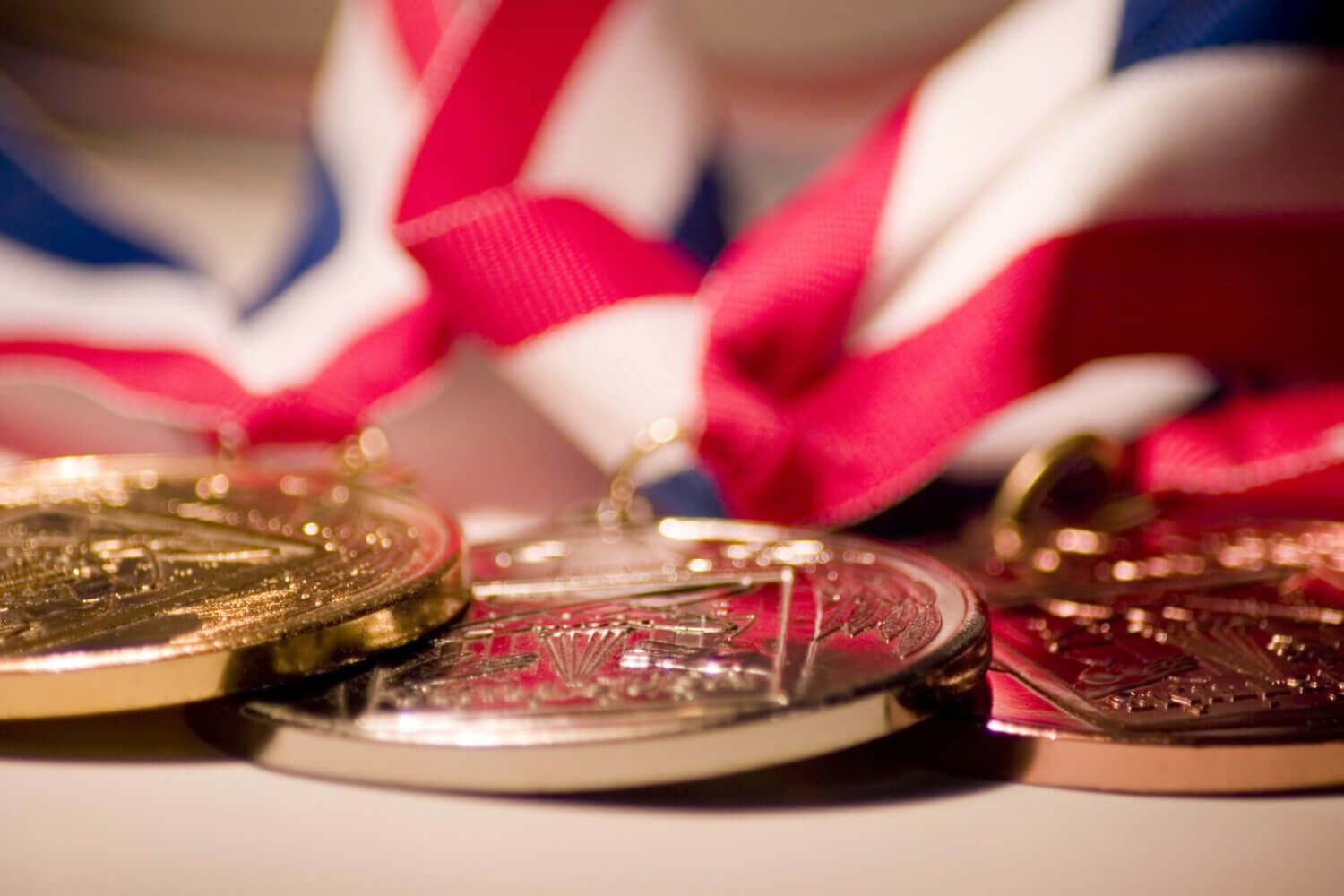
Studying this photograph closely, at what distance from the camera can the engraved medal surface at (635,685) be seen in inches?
23.0

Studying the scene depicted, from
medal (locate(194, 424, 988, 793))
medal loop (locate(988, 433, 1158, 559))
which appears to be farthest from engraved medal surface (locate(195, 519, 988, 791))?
medal loop (locate(988, 433, 1158, 559))

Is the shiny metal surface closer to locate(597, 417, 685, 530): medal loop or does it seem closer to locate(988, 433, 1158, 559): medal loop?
locate(988, 433, 1158, 559): medal loop

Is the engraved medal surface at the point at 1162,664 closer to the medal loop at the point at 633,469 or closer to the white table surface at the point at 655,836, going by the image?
the white table surface at the point at 655,836

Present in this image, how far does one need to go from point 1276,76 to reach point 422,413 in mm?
870

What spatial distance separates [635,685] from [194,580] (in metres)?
0.30

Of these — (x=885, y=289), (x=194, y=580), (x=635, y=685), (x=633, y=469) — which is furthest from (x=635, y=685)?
(x=885, y=289)

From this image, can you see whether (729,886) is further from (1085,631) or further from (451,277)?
(451,277)

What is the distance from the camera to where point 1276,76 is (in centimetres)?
102

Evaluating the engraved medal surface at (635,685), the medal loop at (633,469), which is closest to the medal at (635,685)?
the engraved medal surface at (635,685)

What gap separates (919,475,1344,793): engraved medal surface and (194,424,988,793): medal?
50 mm

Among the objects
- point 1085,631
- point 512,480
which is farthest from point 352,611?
point 512,480

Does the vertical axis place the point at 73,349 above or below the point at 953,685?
above

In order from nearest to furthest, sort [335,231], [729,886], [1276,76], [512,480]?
1. [729,886]
2. [1276,76]
3. [512,480]
4. [335,231]

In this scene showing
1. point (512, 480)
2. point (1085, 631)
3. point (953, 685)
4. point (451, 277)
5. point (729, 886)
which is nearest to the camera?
point (729, 886)
